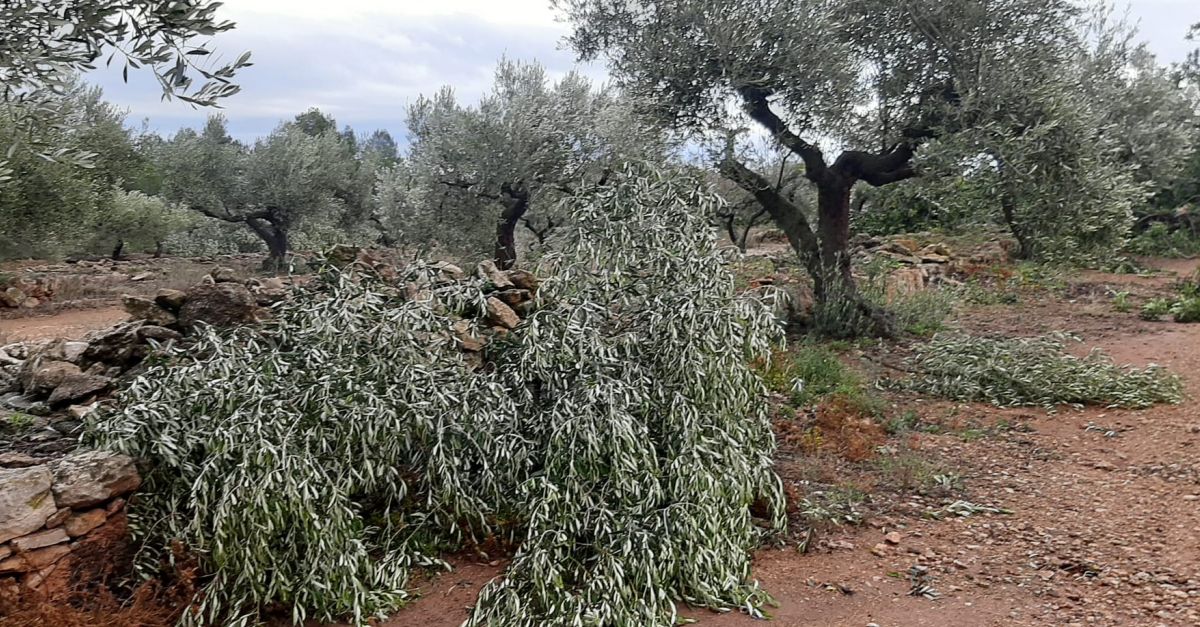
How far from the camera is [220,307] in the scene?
604 centimetres

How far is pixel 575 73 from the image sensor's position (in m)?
13.4

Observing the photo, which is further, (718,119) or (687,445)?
(718,119)

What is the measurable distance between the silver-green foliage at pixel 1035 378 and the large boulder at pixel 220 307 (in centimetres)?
634

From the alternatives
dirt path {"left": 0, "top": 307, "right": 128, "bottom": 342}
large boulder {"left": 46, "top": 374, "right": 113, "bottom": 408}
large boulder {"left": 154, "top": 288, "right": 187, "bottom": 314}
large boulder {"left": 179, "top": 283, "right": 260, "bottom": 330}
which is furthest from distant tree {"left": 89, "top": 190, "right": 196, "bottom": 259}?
large boulder {"left": 46, "top": 374, "right": 113, "bottom": 408}

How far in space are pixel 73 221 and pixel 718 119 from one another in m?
9.66

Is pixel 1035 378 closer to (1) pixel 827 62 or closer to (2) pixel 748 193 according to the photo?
(1) pixel 827 62

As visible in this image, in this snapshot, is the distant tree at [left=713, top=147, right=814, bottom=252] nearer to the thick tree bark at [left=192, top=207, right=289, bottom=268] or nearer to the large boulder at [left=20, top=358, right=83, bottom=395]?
the large boulder at [left=20, top=358, right=83, bottom=395]

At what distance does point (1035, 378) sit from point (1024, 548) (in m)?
3.83

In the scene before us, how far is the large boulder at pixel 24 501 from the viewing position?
12.3 ft

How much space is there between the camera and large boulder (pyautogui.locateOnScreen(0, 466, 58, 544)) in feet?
12.3

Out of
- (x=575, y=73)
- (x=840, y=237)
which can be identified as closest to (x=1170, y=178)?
(x=840, y=237)

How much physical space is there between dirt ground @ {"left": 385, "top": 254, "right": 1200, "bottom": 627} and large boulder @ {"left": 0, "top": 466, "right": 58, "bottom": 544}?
176 cm

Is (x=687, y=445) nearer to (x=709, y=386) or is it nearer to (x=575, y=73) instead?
(x=709, y=386)

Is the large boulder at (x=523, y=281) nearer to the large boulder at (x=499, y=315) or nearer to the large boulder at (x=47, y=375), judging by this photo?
the large boulder at (x=499, y=315)
